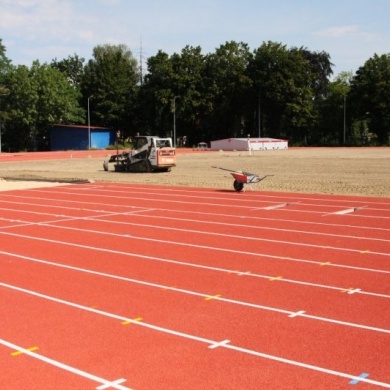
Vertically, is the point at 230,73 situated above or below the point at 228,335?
above

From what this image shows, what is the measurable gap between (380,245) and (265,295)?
366 centimetres

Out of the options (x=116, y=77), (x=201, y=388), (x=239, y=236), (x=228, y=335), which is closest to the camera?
(x=201, y=388)

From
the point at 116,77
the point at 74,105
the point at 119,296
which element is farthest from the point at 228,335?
the point at 116,77

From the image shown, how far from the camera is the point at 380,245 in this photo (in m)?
9.49

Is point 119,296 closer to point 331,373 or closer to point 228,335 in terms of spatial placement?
point 228,335

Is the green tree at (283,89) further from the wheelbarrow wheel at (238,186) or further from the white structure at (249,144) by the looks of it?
the wheelbarrow wheel at (238,186)

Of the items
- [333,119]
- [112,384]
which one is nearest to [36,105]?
[333,119]

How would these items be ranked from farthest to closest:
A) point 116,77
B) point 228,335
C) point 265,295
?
1. point 116,77
2. point 265,295
3. point 228,335

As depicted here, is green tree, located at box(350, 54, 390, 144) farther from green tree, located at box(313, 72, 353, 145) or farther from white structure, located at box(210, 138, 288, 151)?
white structure, located at box(210, 138, 288, 151)

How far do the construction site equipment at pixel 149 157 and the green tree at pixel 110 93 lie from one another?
1714 inches

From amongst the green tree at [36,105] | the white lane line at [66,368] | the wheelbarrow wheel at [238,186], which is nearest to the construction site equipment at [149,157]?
the wheelbarrow wheel at [238,186]

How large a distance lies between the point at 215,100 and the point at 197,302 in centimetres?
6681

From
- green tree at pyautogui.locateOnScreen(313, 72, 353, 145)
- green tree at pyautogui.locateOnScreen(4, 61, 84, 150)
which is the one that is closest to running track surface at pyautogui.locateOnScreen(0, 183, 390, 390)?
green tree at pyautogui.locateOnScreen(4, 61, 84, 150)

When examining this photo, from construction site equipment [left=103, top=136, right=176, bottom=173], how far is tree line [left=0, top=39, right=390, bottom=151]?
38.4 metres
